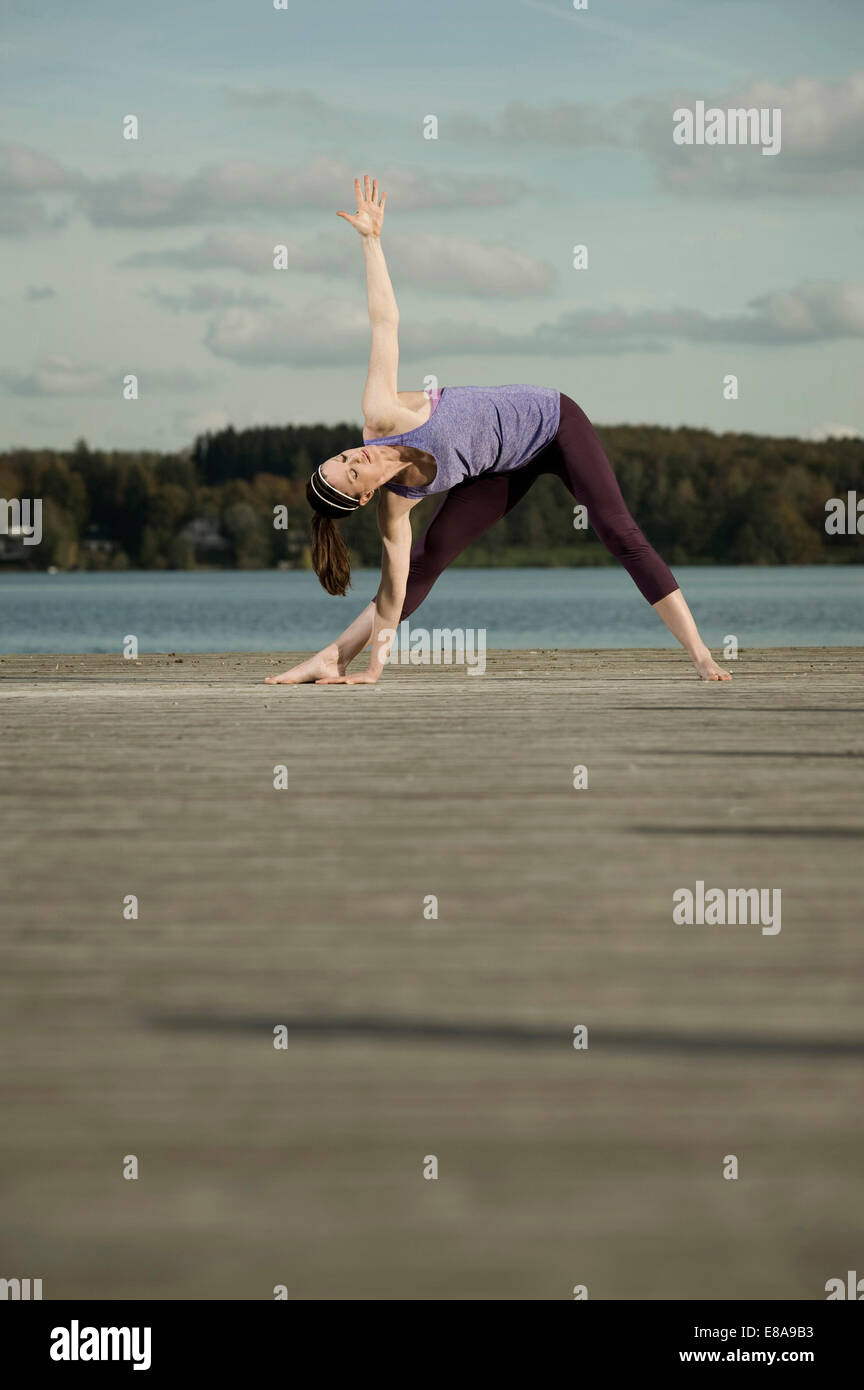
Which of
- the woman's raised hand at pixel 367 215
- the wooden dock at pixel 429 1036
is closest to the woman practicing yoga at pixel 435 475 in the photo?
the woman's raised hand at pixel 367 215

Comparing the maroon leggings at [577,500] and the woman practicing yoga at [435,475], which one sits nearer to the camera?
the woman practicing yoga at [435,475]

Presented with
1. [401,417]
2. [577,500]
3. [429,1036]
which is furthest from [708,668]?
[429,1036]

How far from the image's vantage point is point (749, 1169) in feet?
8.25

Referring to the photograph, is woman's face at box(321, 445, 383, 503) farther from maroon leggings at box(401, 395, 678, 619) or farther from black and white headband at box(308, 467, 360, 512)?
maroon leggings at box(401, 395, 678, 619)

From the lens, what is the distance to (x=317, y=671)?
37.4ft

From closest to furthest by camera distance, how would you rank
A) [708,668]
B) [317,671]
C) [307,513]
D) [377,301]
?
[377,301] < [708,668] < [317,671] < [307,513]

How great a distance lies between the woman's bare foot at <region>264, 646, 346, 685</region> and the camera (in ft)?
37.3

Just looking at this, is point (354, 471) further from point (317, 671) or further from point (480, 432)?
point (317, 671)

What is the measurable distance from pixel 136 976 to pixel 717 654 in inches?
479

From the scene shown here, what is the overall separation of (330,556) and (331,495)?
0.72 metres

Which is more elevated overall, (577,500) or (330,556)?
(577,500)

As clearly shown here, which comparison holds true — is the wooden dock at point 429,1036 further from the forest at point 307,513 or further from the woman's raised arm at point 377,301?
the forest at point 307,513

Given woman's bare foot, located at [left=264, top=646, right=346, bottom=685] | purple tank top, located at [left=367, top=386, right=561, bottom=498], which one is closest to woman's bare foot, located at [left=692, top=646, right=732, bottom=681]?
purple tank top, located at [left=367, top=386, right=561, bottom=498]

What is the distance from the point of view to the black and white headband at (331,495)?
33.2 feet
